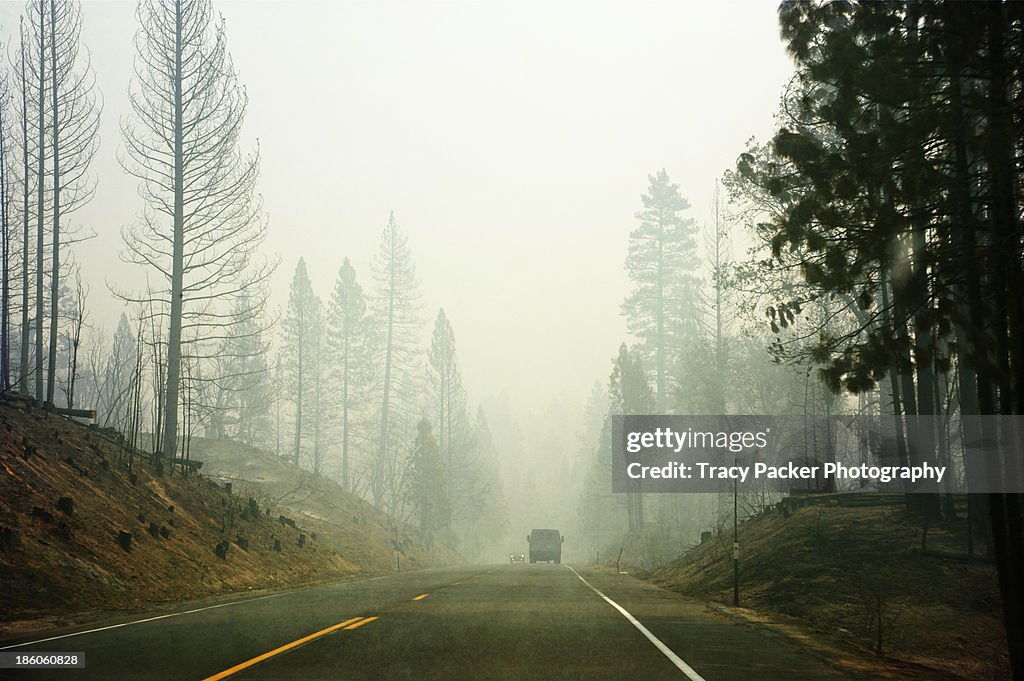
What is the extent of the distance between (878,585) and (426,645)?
1026 centimetres

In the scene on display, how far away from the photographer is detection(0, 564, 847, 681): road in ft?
26.6

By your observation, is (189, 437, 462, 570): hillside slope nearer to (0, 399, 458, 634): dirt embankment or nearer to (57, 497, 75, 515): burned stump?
(0, 399, 458, 634): dirt embankment

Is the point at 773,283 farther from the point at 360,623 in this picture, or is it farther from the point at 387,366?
the point at 387,366

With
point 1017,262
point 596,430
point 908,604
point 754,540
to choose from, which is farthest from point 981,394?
point 596,430

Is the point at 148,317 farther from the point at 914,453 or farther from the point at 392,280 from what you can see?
the point at 392,280

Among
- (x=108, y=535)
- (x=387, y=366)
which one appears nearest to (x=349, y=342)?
(x=387, y=366)

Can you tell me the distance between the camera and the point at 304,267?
68.9 metres

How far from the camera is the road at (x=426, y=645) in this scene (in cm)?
809

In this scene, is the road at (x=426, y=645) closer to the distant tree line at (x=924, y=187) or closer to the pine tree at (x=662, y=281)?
the distant tree line at (x=924, y=187)

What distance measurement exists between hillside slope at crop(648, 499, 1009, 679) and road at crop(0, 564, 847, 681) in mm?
2461

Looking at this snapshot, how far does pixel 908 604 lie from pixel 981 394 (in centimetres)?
674

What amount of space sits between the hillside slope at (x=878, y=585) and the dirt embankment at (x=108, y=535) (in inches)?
504

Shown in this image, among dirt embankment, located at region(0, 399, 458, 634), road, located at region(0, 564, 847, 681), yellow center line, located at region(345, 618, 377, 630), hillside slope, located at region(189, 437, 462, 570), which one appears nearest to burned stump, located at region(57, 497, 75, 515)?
dirt embankment, located at region(0, 399, 458, 634)

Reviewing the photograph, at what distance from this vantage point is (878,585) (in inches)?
639
